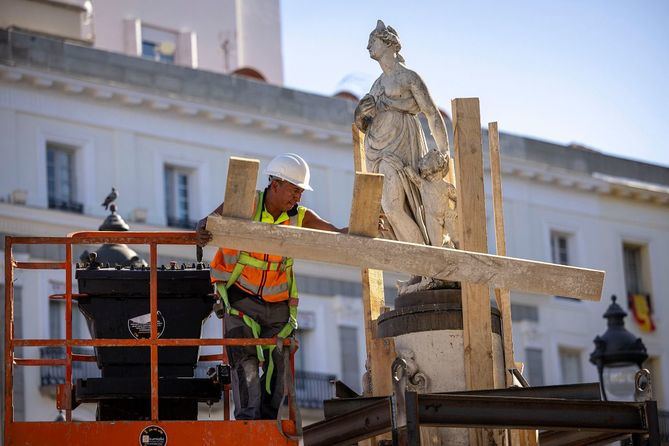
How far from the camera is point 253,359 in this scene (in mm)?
14336

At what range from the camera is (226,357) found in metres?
15.3

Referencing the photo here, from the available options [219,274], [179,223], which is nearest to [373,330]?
[219,274]

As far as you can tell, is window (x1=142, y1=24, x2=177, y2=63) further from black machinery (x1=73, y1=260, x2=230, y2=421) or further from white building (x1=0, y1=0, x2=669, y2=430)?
black machinery (x1=73, y1=260, x2=230, y2=421)

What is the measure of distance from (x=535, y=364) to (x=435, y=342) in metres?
32.4

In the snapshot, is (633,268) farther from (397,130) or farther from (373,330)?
(373,330)

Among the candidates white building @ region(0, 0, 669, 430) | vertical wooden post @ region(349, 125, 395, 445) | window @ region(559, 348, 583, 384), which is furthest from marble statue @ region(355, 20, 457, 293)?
window @ region(559, 348, 583, 384)

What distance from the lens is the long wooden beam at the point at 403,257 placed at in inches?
501

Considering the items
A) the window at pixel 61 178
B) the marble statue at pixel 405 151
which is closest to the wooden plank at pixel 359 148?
the marble statue at pixel 405 151

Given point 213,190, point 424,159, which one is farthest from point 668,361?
point 424,159

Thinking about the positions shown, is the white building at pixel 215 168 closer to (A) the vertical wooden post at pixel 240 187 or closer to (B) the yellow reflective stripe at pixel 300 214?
(B) the yellow reflective stripe at pixel 300 214

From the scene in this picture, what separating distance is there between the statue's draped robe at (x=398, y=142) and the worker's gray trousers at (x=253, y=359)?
2.54 m

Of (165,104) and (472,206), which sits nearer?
(472,206)

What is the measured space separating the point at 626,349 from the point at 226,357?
9.07m

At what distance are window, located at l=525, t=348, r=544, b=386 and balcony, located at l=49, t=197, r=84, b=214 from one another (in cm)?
1230
